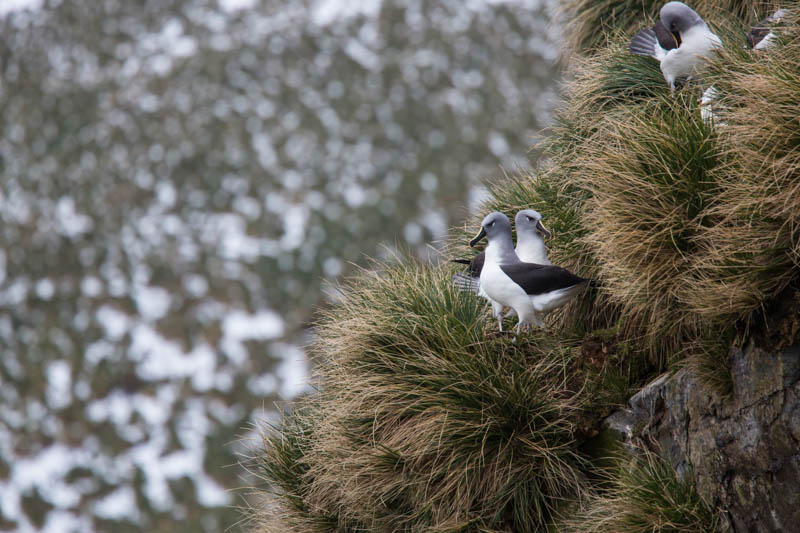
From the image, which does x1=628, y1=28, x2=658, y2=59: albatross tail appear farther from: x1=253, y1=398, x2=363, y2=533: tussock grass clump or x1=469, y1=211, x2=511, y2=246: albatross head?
x1=253, y1=398, x2=363, y2=533: tussock grass clump

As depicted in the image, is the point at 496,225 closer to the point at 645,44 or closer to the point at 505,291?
the point at 505,291

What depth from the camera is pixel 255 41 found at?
29984 mm

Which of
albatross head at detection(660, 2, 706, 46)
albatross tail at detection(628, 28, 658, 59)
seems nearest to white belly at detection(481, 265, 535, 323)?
albatross head at detection(660, 2, 706, 46)

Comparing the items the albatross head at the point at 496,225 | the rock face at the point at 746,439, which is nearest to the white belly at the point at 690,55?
the albatross head at the point at 496,225

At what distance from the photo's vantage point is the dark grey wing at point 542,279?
13.6ft

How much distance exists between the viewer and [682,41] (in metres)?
5.03

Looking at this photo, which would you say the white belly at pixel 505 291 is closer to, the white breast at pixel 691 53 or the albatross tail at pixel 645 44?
the white breast at pixel 691 53

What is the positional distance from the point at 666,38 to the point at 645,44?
331mm

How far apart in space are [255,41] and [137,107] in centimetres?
529

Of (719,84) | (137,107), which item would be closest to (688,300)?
(719,84)

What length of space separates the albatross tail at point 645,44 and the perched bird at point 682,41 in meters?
0.20

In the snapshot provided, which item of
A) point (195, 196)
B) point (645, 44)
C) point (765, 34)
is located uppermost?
point (195, 196)

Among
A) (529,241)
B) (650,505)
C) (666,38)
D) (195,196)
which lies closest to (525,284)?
(529,241)

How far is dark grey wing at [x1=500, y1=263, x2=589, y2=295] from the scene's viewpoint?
13.6 ft
